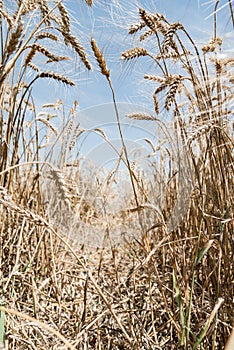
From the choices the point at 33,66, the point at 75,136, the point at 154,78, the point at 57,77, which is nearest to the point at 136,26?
the point at 154,78

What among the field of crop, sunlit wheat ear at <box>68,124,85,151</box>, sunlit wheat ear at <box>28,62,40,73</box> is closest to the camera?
the field of crop

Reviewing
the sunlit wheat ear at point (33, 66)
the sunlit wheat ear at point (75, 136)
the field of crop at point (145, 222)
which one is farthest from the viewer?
the sunlit wheat ear at point (75, 136)

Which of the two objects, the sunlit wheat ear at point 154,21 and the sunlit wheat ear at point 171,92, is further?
the sunlit wheat ear at point 154,21

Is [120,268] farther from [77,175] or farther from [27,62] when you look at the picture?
[27,62]

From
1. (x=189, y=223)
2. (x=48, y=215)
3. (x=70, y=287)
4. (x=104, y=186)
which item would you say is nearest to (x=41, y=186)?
(x=48, y=215)

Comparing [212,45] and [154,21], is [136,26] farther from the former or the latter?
[212,45]

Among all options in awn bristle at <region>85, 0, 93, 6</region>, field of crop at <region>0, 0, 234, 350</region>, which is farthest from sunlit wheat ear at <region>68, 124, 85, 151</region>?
awn bristle at <region>85, 0, 93, 6</region>

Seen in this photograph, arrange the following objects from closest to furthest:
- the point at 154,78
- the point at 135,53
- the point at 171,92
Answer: the point at 171,92 < the point at 135,53 < the point at 154,78

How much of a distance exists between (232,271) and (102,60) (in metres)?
0.73

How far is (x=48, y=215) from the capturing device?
71.6 inches

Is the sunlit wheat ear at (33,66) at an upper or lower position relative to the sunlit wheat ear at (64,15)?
lower

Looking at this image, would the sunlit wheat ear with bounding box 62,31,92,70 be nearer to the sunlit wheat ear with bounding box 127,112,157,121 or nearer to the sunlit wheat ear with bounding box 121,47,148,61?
the sunlit wheat ear with bounding box 121,47,148,61

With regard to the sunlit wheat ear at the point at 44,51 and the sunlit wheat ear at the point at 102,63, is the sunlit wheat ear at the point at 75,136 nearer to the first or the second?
the sunlit wheat ear at the point at 44,51

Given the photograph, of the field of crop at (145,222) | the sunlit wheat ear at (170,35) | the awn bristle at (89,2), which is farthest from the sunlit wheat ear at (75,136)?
the sunlit wheat ear at (170,35)
